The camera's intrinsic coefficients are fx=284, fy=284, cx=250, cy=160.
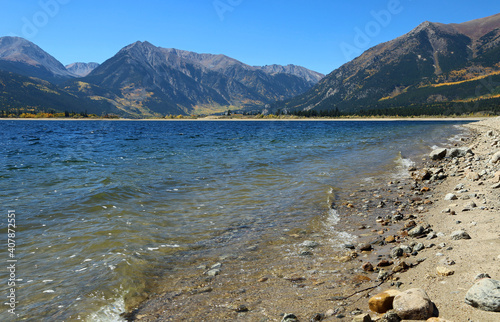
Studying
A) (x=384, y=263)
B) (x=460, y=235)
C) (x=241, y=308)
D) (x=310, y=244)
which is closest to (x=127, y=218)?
(x=310, y=244)

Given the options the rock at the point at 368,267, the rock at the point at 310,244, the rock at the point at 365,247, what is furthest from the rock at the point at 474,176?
the rock at the point at 368,267

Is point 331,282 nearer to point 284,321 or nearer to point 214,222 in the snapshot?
point 284,321

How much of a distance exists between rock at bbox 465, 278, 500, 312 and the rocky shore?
14mm

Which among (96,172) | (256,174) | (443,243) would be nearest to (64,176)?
(96,172)

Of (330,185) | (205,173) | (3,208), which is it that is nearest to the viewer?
(3,208)

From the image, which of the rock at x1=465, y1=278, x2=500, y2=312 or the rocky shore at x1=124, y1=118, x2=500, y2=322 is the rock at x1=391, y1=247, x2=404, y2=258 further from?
the rock at x1=465, y1=278, x2=500, y2=312

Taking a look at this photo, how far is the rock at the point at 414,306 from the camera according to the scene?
478 centimetres

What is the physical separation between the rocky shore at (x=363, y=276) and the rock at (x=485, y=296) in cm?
1

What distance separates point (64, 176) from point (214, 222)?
53.1ft

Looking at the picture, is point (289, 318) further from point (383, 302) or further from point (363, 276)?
point (363, 276)

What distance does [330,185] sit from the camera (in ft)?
62.6

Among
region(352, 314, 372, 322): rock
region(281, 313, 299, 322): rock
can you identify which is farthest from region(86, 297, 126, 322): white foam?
region(352, 314, 372, 322): rock

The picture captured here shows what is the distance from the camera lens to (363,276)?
7273 millimetres

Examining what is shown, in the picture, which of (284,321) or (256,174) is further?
(256,174)
